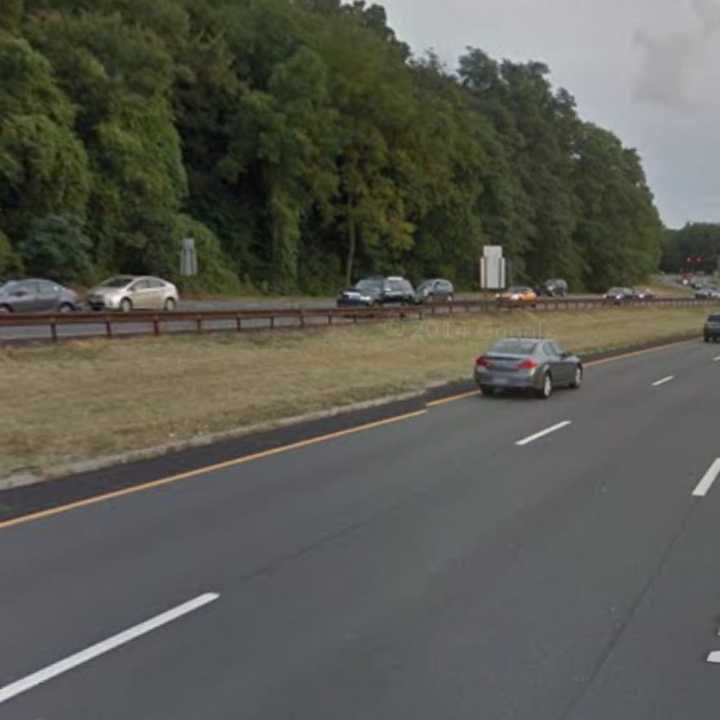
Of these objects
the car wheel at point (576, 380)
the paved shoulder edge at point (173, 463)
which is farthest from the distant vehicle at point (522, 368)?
the paved shoulder edge at point (173, 463)

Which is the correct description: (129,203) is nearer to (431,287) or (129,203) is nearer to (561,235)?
(431,287)

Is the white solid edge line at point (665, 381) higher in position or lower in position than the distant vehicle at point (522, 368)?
lower

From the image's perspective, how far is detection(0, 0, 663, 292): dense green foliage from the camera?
44.4m

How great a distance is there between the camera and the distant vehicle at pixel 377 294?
4441 centimetres

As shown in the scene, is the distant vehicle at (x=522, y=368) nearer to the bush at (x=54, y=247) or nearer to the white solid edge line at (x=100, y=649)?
the white solid edge line at (x=100, y=649)

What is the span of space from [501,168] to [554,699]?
83.9 m

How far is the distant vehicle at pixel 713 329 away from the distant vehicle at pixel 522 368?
28288 millimetres

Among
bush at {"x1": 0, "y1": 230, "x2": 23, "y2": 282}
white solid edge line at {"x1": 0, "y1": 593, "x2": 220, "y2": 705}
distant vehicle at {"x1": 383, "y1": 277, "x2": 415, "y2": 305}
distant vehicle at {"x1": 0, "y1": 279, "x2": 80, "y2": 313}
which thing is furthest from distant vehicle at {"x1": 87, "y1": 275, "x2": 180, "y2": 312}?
white solid edge line at {"x1": 0, "y1": 593, "x2": 220, "y2": 705}

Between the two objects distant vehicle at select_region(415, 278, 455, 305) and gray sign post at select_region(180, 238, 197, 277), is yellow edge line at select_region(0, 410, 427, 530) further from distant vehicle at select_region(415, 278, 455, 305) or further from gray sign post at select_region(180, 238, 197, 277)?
distant vehicle at select_region(415, 278, 455, 305)

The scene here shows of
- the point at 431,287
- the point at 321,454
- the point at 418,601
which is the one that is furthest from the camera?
the point at 431,287

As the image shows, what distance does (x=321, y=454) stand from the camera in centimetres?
1290

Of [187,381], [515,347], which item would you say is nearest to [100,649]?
[187,381]

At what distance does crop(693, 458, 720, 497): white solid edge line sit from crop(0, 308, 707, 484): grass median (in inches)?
282

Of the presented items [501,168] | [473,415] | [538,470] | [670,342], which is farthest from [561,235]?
[538,470]
